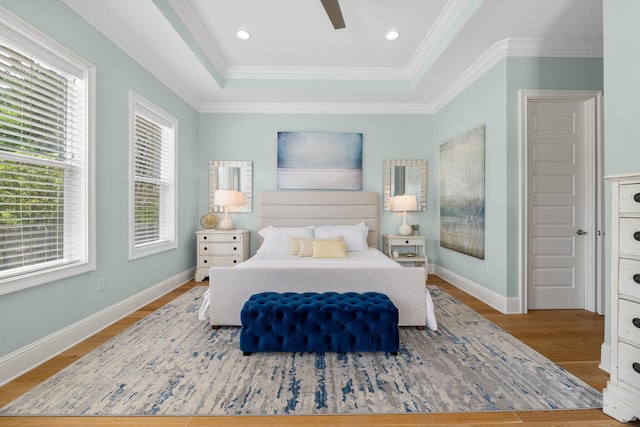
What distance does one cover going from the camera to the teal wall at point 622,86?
185 cm

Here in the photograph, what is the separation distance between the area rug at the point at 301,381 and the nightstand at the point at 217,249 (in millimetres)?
1953

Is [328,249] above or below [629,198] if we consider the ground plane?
below

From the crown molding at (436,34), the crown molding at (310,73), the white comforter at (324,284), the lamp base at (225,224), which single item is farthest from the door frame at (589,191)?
the lamp base at (225,224)

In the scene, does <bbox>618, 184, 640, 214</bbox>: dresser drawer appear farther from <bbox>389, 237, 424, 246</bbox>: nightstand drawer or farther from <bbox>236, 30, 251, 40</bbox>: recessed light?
<bbox>236, 30, 251, 40</bbox>: recessed light

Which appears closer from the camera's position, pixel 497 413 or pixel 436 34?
pixel 497 413

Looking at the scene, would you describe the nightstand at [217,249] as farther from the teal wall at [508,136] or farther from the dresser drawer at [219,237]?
A: the teal wall at [508,136]

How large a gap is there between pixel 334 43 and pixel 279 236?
2.58 metres

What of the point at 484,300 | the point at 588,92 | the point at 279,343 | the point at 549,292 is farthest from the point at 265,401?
the point at 588,92

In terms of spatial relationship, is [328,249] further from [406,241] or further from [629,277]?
[629,277]

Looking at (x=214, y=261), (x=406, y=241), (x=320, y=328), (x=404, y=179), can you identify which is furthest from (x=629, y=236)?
(x=214, y=261)

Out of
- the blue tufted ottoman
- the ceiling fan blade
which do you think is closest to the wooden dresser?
the blue tufted ottoman

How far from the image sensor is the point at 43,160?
2.26m

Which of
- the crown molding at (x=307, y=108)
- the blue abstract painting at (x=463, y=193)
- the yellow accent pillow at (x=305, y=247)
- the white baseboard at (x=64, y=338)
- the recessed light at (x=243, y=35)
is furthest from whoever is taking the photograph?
the crown molding at (x=307, y=108)

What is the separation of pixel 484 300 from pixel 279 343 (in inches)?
102
